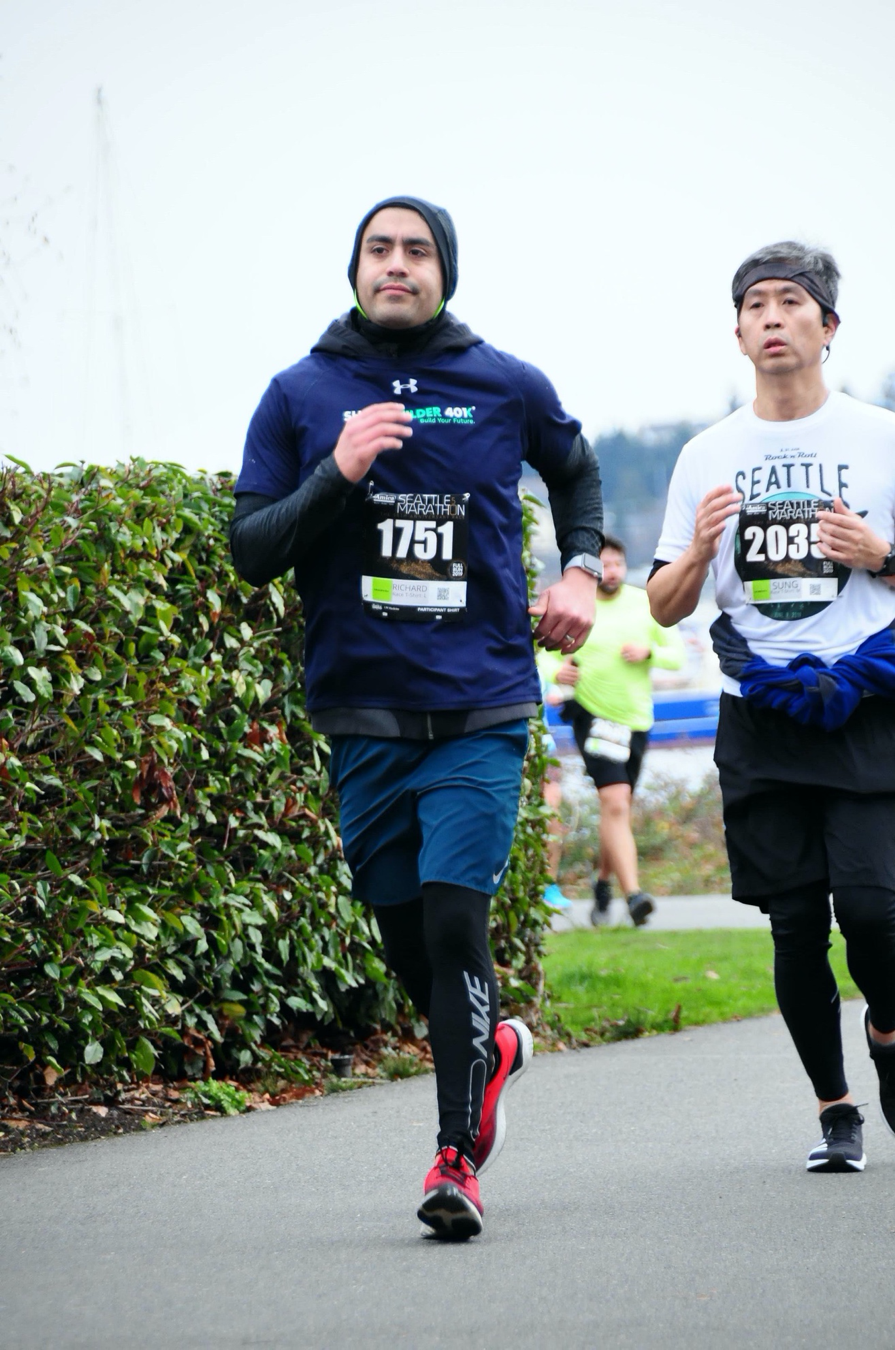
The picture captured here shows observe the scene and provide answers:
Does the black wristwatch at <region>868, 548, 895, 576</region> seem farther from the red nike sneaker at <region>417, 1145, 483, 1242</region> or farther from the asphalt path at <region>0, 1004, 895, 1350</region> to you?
the red nike sneaker at <region>417, 1145, 483, 1242</region>

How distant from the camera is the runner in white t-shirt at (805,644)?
179 inches

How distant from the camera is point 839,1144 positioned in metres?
4.76

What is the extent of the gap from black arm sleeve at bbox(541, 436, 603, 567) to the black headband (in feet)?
1.92

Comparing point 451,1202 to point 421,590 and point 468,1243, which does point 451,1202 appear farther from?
point 421,590

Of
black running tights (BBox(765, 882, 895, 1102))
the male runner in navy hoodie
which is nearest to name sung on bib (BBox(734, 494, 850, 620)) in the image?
the male runner in navy hoodie

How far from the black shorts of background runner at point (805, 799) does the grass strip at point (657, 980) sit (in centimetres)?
280

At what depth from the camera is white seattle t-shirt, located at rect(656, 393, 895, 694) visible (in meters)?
4.65

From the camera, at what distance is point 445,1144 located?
13.3 feet

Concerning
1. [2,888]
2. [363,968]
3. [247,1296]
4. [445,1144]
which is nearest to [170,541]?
[2,888]

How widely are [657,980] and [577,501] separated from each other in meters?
4.30

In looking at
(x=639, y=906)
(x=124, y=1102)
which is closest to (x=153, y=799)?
(x=124, y=1102)

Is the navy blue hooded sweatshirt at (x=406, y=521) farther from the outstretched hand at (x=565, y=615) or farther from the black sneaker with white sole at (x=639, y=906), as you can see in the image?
the black sneaker with white sole at (x=639, y=906)

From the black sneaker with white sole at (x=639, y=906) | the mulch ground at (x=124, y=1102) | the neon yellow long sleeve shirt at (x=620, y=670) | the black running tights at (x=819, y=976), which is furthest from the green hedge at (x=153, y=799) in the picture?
the neon yellow long sleeve shirt at (x=620, y=670)

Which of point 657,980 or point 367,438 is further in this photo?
point 657,980
